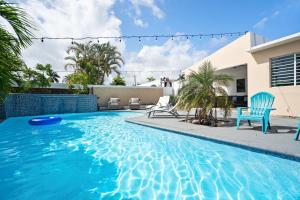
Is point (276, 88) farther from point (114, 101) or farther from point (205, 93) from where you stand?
point (114, 101)

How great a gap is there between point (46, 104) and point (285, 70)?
556 inches

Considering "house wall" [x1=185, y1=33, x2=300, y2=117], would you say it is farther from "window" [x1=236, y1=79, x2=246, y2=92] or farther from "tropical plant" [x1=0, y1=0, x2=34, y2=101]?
"tropical plant" [x1=0, y1=0, x2=34, y2=101]

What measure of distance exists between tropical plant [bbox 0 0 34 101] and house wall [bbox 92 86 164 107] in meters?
16.0

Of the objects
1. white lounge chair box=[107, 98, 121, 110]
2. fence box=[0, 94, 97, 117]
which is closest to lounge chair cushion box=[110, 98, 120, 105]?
white lounge chair box=[107, 98, 121, 110]

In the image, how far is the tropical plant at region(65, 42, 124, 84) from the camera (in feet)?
63.9

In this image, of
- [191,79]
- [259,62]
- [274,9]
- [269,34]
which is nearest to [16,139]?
[191,79]

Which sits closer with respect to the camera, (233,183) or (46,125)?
(233,183)

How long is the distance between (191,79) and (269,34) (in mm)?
8355

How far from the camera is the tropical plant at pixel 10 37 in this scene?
1.23 meters

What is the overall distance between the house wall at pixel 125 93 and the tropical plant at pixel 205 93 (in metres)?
11.7

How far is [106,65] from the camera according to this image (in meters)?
20.7

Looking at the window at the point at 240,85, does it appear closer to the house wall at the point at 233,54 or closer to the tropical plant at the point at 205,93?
the house wall at the point at 233,54

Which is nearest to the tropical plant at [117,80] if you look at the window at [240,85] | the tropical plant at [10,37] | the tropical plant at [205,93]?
the window at [240,85]

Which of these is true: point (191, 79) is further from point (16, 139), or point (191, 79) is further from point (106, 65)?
point (106, 65)
